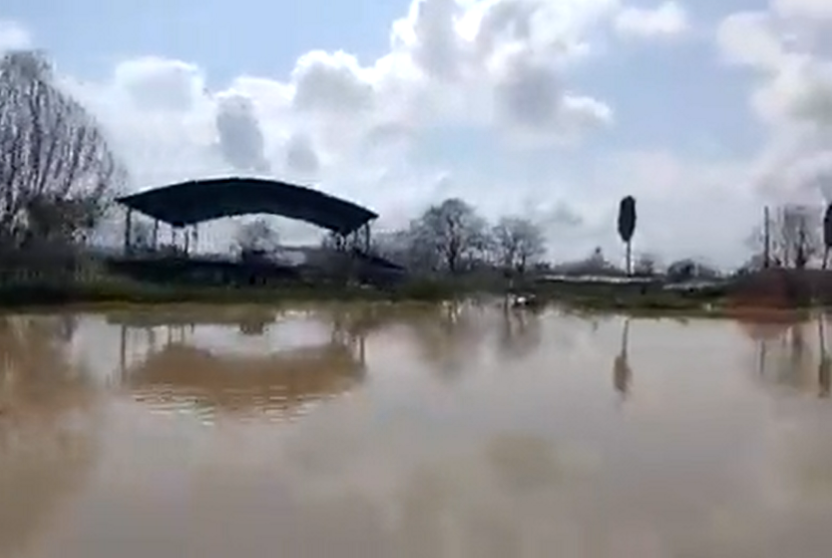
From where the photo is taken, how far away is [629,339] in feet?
77.1

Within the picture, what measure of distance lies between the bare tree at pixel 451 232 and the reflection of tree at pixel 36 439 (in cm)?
4170

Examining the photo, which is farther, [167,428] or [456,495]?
[167,428]

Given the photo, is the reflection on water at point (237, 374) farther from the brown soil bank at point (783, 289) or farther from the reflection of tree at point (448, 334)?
the brown soil bank at point (783, 289)

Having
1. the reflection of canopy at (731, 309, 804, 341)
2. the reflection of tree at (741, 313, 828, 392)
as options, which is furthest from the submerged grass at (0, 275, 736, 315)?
the reflection of tree at (741, 313, 828, 392)

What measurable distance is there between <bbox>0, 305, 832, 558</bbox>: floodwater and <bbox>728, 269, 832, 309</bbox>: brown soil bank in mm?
21900

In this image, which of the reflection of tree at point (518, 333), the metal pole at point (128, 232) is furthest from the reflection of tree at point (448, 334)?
the metal pole at point (128, 232)

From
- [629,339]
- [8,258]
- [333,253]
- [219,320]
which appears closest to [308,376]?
[629,339]

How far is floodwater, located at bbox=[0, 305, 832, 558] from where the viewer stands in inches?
260

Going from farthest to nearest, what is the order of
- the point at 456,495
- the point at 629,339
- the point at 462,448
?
1. the point at 629,339
2. the point at 462,448
3. the point at 456,495

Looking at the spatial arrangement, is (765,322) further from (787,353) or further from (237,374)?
(237,374)

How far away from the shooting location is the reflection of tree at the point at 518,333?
20406mm

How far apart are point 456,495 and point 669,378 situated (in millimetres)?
8422

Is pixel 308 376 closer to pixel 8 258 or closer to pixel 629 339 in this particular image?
pixel 629 339

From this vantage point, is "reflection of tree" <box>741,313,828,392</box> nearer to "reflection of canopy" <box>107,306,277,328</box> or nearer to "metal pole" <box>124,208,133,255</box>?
"reflection of canopy" <box>107,306,277,328</box>
